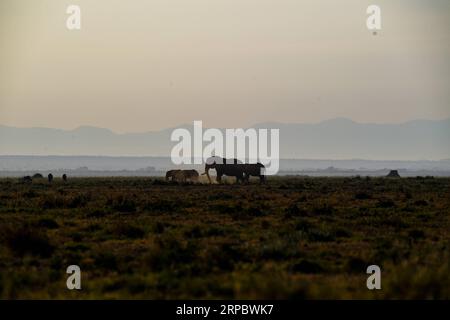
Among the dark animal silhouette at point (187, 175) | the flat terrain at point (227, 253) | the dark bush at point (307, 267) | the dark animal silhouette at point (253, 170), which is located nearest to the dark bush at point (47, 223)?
the flat terrain at point (227, 253)

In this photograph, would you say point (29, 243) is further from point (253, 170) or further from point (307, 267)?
point (253, 170)

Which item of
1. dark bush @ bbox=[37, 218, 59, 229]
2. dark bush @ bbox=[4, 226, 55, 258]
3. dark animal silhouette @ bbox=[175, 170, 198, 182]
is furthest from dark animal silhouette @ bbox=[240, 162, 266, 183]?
dark bush @ bbox=[4, 226, 55, 258]

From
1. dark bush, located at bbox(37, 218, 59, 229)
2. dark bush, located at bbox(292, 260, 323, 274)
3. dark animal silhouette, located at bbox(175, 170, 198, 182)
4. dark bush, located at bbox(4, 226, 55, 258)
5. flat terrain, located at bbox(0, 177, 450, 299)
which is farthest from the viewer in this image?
dark animal silhouette, located at bbox(175, 170, 198, 182)

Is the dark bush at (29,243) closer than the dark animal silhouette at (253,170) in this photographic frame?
Yes

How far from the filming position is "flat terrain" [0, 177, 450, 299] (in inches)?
496

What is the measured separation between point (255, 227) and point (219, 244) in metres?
4.68

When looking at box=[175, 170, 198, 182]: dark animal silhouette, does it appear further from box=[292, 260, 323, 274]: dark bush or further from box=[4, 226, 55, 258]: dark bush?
box=[292, 260, 323, 274]: dark bush

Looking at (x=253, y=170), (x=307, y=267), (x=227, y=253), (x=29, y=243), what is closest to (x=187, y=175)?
(x=253, y=170)

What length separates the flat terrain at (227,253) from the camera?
12594 millimetres

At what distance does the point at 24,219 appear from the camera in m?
26.0

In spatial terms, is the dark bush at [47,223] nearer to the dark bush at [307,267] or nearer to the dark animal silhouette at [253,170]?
the dark bush at [307,267]

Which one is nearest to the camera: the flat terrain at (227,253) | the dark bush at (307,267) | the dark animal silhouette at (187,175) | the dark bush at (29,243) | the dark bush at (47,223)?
the flat terrain at (227,253)

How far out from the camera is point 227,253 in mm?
16797

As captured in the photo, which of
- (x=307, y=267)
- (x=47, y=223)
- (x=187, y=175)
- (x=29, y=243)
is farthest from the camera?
(x=187, y=175)
